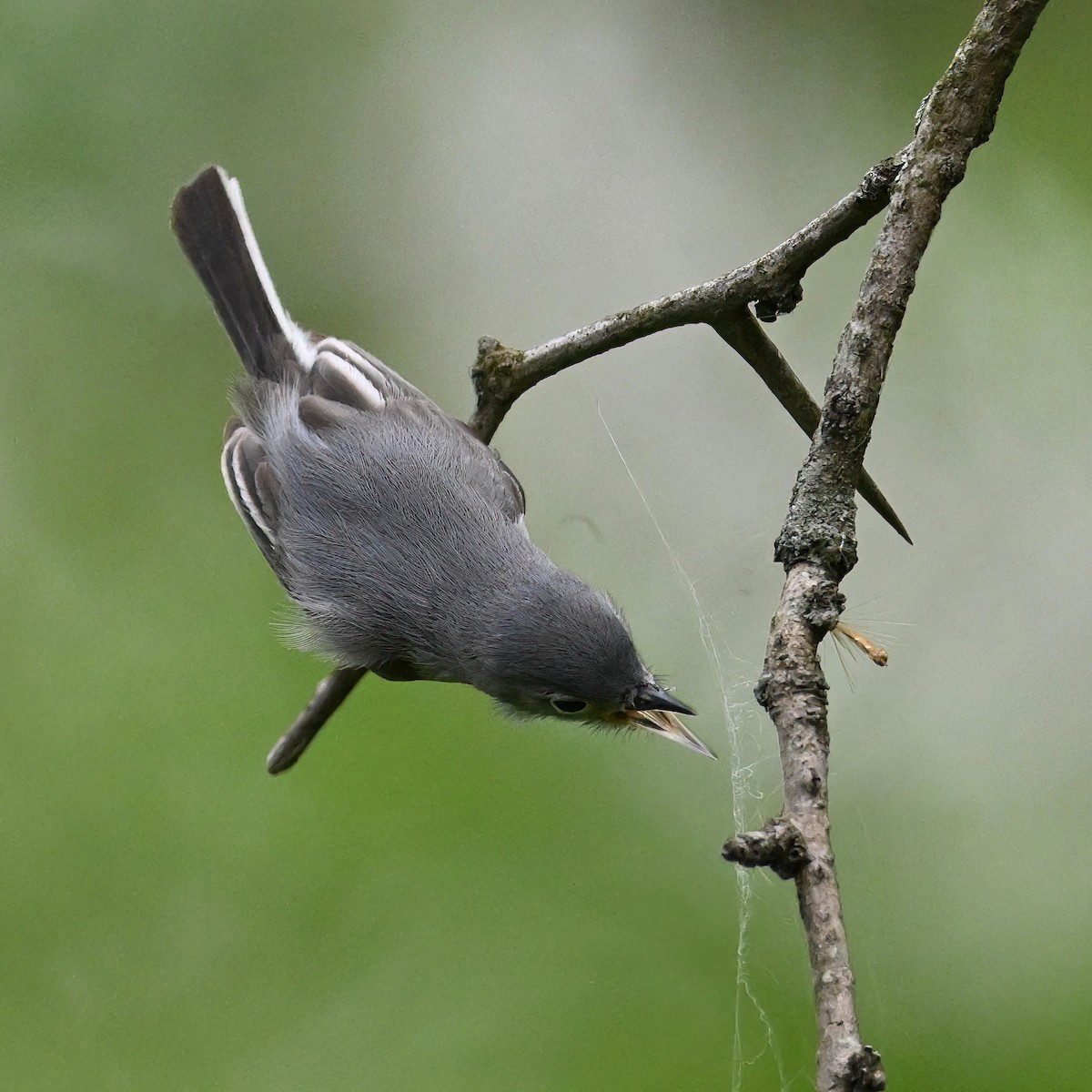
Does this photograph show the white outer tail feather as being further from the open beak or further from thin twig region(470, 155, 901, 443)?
the open beak

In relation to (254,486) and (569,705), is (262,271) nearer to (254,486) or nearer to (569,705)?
(254,486)

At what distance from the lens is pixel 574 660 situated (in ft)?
5.62

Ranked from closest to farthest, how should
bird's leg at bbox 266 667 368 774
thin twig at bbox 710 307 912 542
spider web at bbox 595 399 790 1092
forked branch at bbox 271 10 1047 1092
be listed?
forked branch at bbox 271 10 1047 1092 → thin twig at bbox 710 307 912 542 → spider web at bbox 595 399 790 1092 → bird's leg at bbox 266 667 368 774

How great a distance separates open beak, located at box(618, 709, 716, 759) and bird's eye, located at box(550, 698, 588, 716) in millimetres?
68

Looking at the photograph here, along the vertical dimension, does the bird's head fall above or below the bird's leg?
above

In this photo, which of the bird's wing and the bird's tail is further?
the bird's tail

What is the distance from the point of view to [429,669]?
77.3 inches

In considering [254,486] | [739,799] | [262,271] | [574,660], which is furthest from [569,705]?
[262,271]

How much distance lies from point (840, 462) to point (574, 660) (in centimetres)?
55

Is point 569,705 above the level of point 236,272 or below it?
below

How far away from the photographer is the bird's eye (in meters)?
1.77

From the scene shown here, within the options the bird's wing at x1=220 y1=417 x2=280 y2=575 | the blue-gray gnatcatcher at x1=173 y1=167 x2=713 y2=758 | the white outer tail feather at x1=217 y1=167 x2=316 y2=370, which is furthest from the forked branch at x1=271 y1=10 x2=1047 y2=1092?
the white outer tail feather at x1=217 y1=167 x2=316 y2=370

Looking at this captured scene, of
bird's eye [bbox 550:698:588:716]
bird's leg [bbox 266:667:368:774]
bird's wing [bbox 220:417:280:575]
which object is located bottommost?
bird's leg [bbox 266:667:368:774]

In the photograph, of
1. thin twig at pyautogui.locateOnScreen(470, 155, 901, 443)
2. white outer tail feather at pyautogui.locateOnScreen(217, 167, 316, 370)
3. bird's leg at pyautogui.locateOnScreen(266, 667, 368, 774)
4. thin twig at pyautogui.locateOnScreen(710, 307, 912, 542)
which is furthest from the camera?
white outer tail feather at pyautogui.locateOnScreen(217, 167, 316, 370)
